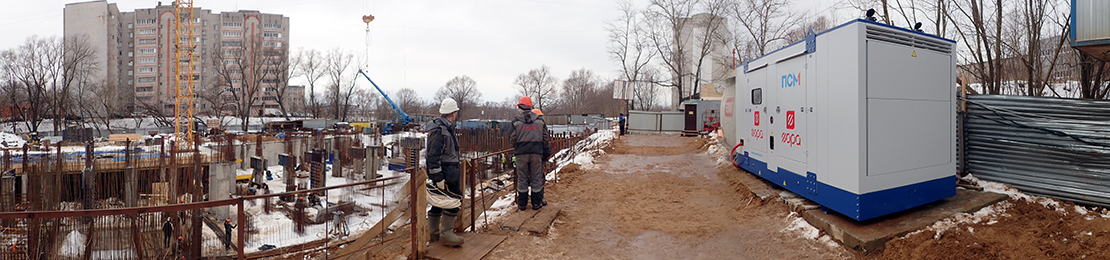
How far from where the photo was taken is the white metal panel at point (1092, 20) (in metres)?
6.34

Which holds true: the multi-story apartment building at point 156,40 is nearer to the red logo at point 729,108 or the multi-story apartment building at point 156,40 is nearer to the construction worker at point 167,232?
the construction worker at point 167,232

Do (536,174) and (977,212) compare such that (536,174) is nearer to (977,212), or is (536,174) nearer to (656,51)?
(977,212)

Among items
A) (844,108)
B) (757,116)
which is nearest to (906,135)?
(844,108)

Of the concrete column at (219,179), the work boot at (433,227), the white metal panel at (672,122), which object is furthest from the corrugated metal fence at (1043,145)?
the white metal panel at (672,122)

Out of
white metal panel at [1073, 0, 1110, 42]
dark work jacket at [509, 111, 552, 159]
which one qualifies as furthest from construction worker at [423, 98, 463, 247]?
white metal panel at [1073, 0, 1110, 42]

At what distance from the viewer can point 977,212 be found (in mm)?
5402

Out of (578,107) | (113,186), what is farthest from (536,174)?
(578,107)

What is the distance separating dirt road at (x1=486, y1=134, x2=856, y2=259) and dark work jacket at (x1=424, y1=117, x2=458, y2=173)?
1050mm

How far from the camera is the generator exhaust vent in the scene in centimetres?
495

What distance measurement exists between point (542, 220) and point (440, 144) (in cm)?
167

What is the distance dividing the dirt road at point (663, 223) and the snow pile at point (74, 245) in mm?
7958

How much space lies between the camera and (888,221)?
5.18 m

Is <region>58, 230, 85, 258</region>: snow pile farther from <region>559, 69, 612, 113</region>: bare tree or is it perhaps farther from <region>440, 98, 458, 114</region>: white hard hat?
<region>559, 69, 612, 113</region>: bare tree

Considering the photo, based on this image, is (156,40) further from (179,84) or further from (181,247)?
(181,247)
